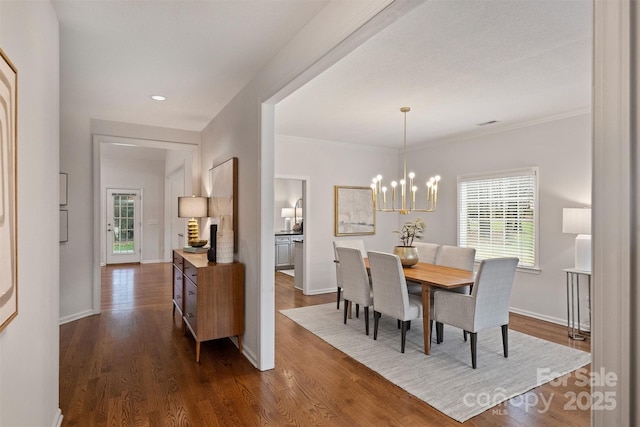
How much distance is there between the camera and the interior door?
28.9 feet

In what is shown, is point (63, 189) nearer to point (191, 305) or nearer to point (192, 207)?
point (192, 207)

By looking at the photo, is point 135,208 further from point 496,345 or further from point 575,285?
point 575,285

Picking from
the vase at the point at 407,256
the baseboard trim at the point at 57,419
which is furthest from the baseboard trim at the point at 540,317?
the baseboard trim at the point at 57,419

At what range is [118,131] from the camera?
15.6 ft

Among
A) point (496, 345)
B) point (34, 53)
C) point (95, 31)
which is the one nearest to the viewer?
point (34, 53)

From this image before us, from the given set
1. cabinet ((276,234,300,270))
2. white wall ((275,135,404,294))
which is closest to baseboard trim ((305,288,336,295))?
white wall ((275,135,404,294))

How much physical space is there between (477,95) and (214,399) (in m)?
3.63

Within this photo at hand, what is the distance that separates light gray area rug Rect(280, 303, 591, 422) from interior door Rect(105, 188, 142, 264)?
21.3 ft

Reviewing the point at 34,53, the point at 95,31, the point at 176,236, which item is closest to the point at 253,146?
the point at 95,31

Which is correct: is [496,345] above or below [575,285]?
below

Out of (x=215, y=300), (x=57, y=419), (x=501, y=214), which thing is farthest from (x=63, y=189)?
(x=501, y=214)

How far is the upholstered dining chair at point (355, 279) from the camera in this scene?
3.90 meters

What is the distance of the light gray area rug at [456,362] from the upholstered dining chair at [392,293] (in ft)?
0.74

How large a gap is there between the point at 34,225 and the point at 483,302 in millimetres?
3147
